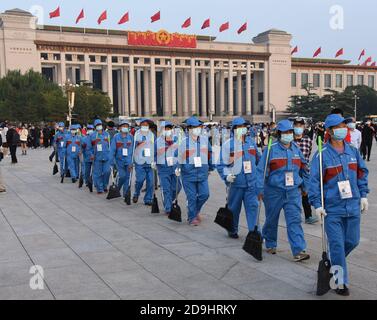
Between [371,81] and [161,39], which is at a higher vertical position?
[161,39]

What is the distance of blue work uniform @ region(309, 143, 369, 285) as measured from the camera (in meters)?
4.61

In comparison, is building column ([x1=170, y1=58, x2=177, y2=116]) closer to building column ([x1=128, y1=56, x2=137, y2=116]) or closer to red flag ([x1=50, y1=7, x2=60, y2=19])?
building column ([x1=128, y1=56, x2=137, y2=116])

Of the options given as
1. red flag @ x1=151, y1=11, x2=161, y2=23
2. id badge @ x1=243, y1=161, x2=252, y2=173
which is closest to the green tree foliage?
red flag @ x1=151, y1=11, x2=161, y2=23

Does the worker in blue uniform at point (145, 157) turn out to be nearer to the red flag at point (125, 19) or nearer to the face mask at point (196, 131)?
the face mask at point (196, 131)

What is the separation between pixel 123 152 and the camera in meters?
10.8

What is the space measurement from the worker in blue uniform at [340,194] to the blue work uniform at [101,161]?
7.85 m

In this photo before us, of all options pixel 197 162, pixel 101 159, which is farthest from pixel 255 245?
pixel 101 159

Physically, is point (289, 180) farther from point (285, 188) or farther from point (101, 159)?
point (101, 159)

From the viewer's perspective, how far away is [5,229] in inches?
305

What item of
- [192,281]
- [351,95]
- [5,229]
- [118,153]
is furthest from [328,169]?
[351,95]

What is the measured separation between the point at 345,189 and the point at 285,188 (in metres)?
1.17

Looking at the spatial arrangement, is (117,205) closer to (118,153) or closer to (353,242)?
(118,153)

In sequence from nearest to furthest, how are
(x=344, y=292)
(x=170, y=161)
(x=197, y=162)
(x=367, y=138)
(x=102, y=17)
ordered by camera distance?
(x=344, y=292) → (x=197, y=162) → (x=170, y=161) → (x=367, y=138) → (x=102, y=17)

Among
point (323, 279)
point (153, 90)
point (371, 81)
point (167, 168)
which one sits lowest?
point (323, 279)
